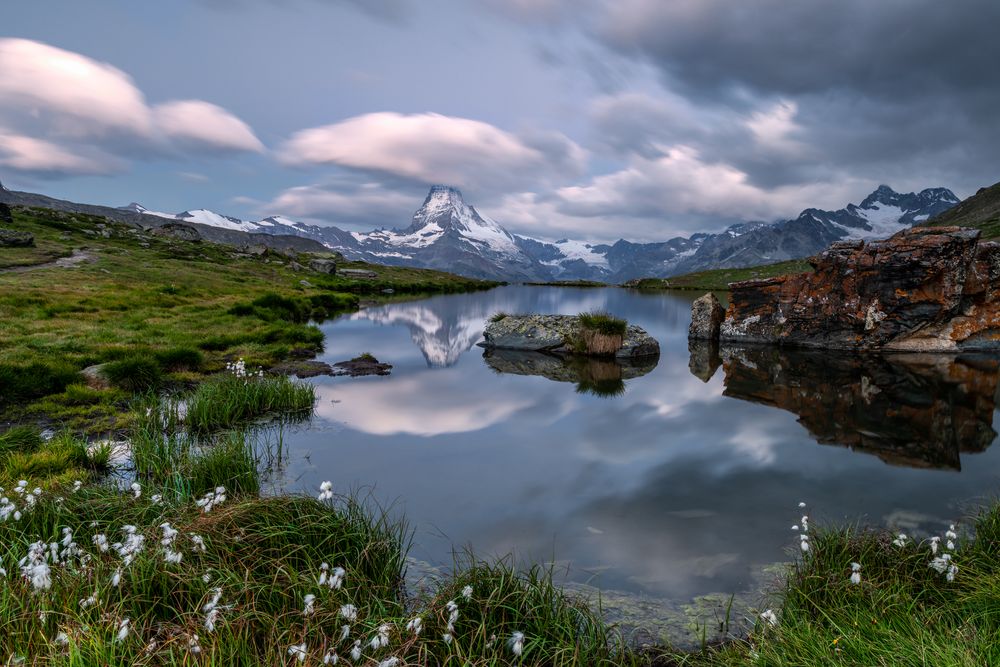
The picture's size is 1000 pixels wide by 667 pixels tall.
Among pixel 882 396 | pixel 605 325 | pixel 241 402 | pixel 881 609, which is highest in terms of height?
pixel 605 325

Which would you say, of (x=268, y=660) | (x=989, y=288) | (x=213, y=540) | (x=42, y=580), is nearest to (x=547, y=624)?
(x=268, y=660)

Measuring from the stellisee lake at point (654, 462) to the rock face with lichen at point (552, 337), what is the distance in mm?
5917

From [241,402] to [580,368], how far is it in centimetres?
1651

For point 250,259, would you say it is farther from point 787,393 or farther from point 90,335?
point 787,393

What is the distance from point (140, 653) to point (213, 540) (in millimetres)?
2213

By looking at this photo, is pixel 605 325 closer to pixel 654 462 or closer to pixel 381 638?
pixel 654 462

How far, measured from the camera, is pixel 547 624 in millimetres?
5801

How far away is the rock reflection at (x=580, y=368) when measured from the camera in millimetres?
22516

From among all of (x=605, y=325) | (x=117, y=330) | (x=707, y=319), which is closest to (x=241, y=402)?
(x=117, y=330)

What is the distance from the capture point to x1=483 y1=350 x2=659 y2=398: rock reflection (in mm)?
22516

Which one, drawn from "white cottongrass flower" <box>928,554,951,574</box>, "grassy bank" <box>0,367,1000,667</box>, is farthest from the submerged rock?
"white cottongrass flower" <box>928,554,951,574</box>

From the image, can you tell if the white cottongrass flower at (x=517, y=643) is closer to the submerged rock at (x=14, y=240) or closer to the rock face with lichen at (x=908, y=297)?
the rock face with lichen at (x=908, y=297)

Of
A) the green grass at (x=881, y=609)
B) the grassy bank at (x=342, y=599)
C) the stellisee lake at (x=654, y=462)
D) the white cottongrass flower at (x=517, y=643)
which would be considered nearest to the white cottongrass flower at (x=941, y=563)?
the grassy bank at (x=342, y=599)

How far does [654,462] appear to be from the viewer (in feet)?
42.8
